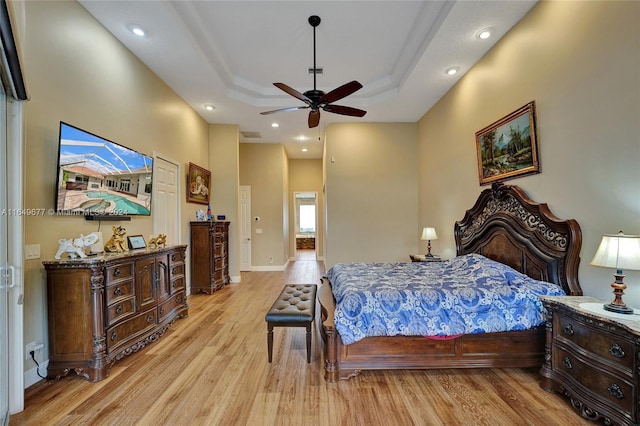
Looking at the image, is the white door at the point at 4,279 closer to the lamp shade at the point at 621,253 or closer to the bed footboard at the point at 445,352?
the bed footboard at the point at 445,352

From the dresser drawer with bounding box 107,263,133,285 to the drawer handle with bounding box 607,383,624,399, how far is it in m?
3.82

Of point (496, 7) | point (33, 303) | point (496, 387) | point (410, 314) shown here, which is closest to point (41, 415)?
point (33, 303)

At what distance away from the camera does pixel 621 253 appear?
179cm

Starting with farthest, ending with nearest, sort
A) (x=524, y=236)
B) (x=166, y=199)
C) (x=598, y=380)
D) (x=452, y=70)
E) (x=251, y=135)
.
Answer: (x=251, y=135) < (x=166, y=199) < (x=452, y=70) < (x=524, y=236) < (x=598, y=380)

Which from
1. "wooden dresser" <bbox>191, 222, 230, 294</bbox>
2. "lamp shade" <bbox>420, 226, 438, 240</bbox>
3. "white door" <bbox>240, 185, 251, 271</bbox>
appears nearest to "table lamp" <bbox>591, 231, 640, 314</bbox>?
"lamp shade" <bbox>420, 226, 438, 240</bbox>

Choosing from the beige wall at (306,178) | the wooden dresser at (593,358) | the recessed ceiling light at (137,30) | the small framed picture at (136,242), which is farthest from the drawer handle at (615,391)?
the beige wall at (306,178)

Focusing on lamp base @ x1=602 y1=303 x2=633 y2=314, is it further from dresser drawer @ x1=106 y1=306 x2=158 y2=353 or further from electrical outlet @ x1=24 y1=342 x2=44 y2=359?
electrical outlet @ x1=24 y1=342 x2=44 y2=359

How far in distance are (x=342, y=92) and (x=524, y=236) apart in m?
2.47

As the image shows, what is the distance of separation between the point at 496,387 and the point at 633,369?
3.04ft

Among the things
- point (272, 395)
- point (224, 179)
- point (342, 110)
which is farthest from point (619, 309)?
point (224, 179)

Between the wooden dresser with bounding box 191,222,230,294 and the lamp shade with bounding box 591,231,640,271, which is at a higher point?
the lamp shade with bounding box 591,231,640,271

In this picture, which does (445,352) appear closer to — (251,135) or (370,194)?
(370,194)

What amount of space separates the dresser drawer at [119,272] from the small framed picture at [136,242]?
707 mm

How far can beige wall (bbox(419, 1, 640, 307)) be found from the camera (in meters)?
2.05
